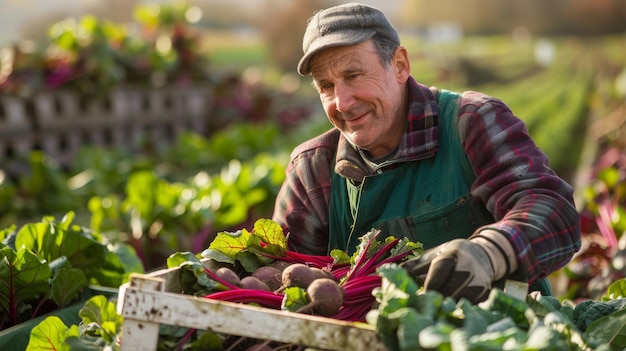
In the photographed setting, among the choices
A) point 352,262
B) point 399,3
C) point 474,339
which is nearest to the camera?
Result: point 474,339

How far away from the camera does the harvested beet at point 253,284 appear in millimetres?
2135

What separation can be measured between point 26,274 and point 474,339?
1762 millimetres

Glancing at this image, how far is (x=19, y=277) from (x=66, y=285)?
0.26m

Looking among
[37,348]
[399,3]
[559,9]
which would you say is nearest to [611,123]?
[37,348]

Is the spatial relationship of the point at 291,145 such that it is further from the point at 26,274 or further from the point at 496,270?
the point at 496,270

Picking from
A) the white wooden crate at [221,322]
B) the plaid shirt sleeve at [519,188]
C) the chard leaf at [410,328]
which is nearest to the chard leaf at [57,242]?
the white wooden crate at [221,322]

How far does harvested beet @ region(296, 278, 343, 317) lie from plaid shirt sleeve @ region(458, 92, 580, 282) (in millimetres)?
423

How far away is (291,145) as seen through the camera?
7.78 meters

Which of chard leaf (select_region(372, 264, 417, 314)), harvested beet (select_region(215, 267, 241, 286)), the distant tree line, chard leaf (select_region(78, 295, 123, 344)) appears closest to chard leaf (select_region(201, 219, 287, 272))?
harvested beet (select_region(215, 267, 241, 286))

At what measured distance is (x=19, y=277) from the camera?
9.12ft

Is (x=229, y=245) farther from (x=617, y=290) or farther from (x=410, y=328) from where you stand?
(x=617, y=290)

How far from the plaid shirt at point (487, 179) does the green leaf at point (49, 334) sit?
772 millimetres

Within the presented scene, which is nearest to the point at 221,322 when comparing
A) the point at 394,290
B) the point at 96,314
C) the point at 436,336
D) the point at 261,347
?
the point at 261,347

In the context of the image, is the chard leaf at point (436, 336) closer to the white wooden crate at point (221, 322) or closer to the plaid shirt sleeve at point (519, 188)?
the white wooden crate at point (221, 322)
